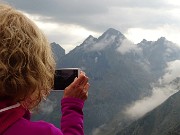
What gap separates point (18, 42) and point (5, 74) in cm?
44

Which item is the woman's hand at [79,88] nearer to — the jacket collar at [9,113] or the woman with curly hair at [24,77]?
the woman with curly hair at [24,77]

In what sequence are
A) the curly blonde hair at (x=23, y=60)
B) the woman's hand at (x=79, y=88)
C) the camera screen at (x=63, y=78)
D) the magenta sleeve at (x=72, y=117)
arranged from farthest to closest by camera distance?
the camera screen at (x=63, y=78)
the woman's hand at (x=79, y=88)
the magenta sleeve at (x=72, y=117)
the curly blonde hair at (x=23, y=60)

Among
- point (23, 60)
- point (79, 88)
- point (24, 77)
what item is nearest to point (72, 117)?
point (79, 88)

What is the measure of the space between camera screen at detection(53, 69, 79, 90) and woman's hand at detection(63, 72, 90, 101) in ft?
1.21

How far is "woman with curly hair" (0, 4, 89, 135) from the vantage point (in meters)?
5.02

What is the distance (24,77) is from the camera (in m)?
5.14

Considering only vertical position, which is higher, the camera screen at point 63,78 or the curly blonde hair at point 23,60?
the curly blonde hair at point 23,60

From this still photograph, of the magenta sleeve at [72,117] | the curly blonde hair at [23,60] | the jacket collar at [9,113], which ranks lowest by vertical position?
the magenta sleeve at [72,117]

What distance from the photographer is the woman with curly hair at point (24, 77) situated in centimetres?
502

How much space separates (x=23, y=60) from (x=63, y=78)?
1.47m

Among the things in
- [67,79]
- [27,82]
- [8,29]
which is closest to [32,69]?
[27,82]

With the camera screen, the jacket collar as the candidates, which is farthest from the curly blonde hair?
the camera screen

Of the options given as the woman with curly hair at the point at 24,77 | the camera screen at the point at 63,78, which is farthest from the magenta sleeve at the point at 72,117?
the camera screen at the point at 63,78

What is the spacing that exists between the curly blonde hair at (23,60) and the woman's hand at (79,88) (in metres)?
0.46
